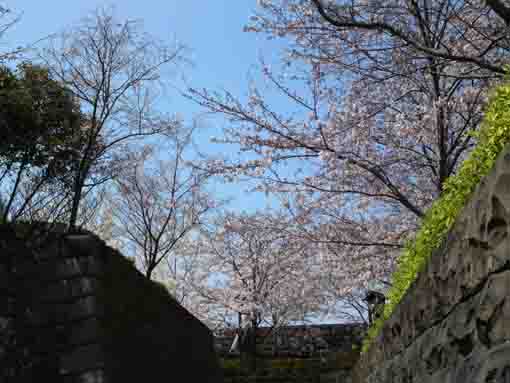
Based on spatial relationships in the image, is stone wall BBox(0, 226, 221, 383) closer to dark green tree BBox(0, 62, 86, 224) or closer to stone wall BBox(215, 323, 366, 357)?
dark green tree BBox(0, 62, 86, 224)

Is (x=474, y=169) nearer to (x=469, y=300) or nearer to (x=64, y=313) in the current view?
(x=469, y=300)

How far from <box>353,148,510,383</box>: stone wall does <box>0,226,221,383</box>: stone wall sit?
14.4ft

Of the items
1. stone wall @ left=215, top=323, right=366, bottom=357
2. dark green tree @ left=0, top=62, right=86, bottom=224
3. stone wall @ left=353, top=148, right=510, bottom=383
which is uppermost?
dark green tree @ left=0, top=62, right=86, bottom=224

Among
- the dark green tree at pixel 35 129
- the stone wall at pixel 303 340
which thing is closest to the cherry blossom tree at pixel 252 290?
the stone wall at pixel 303 340

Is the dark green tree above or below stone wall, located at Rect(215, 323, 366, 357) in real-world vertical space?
above

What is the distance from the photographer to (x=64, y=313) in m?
6.96

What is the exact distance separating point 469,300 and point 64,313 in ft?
18.9

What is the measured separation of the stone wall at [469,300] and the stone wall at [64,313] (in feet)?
14.4

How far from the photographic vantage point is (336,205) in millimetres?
10820

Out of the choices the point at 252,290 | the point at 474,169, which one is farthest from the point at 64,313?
the point at 252,290

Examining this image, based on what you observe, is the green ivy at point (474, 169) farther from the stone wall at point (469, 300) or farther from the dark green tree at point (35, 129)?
the dark green tree at point (35, 129)

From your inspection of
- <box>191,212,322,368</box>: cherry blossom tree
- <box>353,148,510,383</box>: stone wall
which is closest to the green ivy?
<box>353,148,510,383</box>: stone wall

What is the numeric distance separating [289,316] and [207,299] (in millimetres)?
3483

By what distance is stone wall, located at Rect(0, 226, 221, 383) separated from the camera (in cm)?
665
